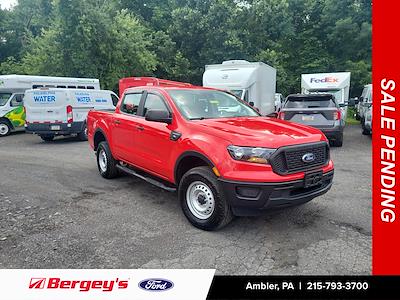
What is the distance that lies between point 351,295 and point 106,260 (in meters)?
2.41

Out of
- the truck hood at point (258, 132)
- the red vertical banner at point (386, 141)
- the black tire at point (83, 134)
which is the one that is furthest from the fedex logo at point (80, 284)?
the black tire at point (83, 134)

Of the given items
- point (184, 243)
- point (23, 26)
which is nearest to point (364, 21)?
point (184, 243)

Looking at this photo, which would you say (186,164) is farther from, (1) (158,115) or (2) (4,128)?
(2) (4,128)

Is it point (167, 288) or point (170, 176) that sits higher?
point (170, 176)

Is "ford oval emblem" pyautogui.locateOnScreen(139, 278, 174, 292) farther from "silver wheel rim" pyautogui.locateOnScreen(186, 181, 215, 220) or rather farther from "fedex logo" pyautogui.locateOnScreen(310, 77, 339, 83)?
"fedex logo" pyautogui.locateOnScreen(310, 77, 339, 83)

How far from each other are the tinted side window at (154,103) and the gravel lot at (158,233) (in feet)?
4.99

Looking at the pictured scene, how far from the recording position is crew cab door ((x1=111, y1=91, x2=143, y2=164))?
5.46 meters

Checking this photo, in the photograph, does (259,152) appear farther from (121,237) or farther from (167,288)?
(121,237)

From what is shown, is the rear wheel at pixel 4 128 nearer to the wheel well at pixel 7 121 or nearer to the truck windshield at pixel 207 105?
the wheel well at pixel 7 121

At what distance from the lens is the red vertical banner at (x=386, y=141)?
3.49 metres

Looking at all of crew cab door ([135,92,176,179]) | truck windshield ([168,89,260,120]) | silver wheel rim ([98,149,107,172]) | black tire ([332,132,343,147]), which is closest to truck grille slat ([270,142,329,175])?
truck windshield ([168,89,260,120])

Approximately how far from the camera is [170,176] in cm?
460

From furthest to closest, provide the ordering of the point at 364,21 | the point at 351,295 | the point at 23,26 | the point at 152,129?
the point at 23,26, the point at 364,21, the point at 152,129, the point at 351,295

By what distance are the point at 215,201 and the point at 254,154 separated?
29.3 inches
